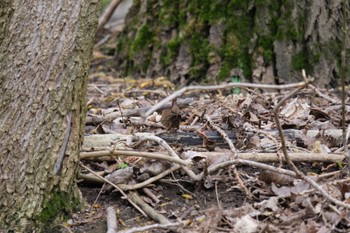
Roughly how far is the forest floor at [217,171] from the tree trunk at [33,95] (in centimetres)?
28

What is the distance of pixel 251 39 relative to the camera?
6.06 m

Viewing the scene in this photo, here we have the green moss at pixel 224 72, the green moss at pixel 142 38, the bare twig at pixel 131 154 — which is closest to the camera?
the bare twig at pixel 131 154

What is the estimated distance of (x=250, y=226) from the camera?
2.75 m

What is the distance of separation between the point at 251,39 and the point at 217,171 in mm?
2984

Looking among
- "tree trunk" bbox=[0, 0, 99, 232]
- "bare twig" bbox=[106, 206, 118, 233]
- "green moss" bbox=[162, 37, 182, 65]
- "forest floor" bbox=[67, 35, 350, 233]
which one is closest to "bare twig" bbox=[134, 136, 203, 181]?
"forest floor" bbox=[67, 35, 350, 233]

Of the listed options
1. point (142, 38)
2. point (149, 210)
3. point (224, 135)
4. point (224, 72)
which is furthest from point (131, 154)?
point (142, 38)

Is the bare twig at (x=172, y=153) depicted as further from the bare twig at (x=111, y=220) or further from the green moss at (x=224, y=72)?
the green moss at (x=224, y=72)

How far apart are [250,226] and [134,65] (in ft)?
14.2

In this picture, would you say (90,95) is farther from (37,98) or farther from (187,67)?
(37,98)

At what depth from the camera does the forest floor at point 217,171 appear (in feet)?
9.32

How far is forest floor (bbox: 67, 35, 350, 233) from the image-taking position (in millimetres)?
2840

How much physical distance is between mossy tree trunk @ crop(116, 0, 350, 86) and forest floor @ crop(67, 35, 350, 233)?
1804mm

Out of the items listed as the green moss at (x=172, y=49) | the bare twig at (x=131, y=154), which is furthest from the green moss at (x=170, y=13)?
the bare twig at (x=131, y=154)

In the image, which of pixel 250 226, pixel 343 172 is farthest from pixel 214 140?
pixel 250 226
